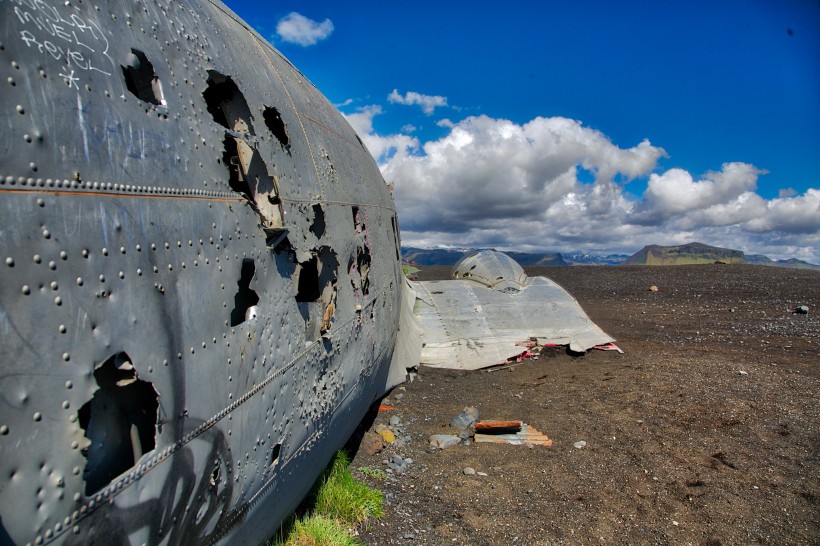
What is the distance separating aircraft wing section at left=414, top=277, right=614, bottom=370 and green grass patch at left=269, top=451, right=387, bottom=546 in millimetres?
6404

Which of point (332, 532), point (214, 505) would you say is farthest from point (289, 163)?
point (332, 532)

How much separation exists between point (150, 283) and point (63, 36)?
1193 mm

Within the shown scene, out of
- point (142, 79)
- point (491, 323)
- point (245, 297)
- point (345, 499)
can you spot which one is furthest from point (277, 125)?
point (491, 323)

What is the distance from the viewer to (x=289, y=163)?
13.2 feet

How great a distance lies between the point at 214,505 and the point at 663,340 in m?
15.2

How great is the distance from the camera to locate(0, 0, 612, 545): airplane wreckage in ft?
5.80

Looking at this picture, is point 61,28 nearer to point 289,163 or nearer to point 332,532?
point 289,163

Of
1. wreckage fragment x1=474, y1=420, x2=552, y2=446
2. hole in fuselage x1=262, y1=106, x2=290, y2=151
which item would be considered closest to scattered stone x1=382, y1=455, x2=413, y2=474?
wreckage fragment x1=474, y1=420, x2=552, y2=446

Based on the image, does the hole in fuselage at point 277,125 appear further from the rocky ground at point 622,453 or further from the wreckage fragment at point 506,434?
the wreckage fragment at point 506,434

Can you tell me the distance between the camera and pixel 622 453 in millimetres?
7066

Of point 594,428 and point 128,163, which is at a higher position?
point 128,163

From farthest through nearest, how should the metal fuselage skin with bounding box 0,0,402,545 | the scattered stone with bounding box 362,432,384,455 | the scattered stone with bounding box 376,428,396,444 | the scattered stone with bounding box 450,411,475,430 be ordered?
1. the scattered stone with bounding box 450,411,475,430
2. the scattered stone with bounding box 376,428,396,444
3. the scattered stone with bounding box 362,432,384,455
4. the metal fuselage skin with bounding box 0,0,402,545

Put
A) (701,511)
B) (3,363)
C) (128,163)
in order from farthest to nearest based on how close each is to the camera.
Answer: (701,511), (128,163), (3,363)

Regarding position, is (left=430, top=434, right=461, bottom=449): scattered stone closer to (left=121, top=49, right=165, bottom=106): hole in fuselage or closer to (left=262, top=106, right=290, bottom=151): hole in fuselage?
(left=262, top=106, right=290, bottom=151): hole in fuselage
